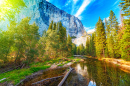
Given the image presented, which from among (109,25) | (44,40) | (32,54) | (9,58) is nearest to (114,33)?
(109,25)

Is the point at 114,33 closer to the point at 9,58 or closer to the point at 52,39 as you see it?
the point at 52,39

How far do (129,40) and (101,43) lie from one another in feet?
51.9

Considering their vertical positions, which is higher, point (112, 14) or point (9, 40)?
point (112, 14)

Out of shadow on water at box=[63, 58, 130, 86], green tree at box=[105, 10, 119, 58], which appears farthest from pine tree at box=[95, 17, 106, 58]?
shadow on water at box=[63, 58, 130, 86]

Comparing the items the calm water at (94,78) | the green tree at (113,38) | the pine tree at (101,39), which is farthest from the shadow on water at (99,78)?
the pine tree at (101,39)

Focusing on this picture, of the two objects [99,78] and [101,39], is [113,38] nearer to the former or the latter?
[101,39]

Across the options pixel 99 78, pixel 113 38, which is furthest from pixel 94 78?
pixel 113 38

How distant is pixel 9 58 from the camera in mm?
11734

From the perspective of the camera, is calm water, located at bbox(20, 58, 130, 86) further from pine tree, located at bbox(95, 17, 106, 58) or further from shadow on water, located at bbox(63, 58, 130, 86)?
pine tree, located at bbox(95, 17, 106, 58)

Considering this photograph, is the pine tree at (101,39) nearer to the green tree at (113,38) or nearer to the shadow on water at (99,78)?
the green tree at (113,38)

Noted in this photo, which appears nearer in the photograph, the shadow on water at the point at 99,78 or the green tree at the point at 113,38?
the shadow on water at the point at 99,78

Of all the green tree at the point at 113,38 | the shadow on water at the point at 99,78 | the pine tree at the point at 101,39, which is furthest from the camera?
the pine tree at the point at 101,39

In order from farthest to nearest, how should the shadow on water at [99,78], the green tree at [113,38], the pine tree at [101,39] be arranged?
1. the pine tree at [101,39]
2. the green tree at [113,38]
3. the shadow on water at [99,78]

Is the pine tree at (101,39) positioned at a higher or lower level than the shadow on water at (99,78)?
higher
